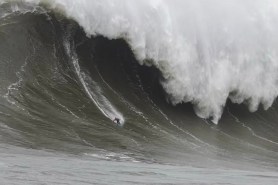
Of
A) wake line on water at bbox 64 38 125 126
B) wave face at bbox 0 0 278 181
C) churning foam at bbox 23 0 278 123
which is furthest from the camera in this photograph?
churning foam at bbox 23 0 278 123

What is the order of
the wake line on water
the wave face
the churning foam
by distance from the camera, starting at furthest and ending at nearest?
the churning foam → the wake line on water → the wave face

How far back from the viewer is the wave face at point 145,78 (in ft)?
47.6

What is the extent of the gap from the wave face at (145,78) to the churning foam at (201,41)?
0.12 feet

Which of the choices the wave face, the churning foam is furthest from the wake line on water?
the churning foam

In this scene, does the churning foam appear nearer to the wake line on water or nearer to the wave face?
the wave face

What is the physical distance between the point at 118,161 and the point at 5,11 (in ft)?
28.5

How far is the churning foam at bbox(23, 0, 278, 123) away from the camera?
19.2 m

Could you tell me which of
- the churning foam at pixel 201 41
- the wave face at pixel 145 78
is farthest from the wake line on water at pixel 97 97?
the churning foam at pixel 201 41

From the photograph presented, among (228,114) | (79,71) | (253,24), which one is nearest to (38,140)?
(79,71)

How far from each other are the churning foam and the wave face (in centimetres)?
4

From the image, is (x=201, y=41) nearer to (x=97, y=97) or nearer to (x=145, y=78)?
(x=145, y=78)

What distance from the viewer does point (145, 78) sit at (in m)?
19.1

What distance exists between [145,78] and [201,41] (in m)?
2.71

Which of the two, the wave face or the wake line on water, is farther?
the wake line on water
